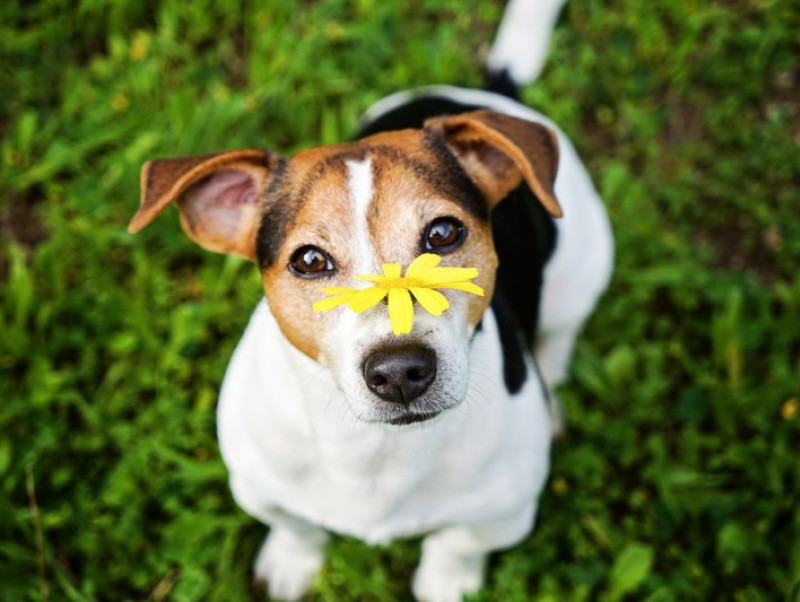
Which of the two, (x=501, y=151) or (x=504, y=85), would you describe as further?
(x=504, y=85)

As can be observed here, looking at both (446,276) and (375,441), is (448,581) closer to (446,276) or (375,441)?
(375,441)

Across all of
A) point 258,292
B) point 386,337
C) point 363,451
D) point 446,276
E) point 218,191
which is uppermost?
point 446,276

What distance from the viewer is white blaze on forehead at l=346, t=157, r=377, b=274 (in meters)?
2.65

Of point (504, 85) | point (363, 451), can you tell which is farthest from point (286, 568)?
point (504, 85)

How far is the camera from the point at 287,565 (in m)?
4.16

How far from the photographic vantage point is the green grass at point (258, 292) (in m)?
4.23

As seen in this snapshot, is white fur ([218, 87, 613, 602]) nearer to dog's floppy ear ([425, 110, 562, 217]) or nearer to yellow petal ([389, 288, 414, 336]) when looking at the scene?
yellow petal ([389, 288, 414, 336])

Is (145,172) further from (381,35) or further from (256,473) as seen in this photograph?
(381,35)

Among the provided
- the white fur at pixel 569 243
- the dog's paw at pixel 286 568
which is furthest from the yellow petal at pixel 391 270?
the dog's paw at pixel 286 568

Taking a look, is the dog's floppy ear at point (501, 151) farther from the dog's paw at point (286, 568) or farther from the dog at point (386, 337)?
the dog's paw at point (286, 568)

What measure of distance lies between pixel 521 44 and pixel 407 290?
2.37 metres

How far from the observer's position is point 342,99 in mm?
5578

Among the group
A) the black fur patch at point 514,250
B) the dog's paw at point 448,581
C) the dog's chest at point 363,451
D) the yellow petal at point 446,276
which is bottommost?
the dog's paw at point 448,581

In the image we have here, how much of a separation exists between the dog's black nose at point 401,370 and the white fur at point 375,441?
4 centimetres
